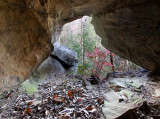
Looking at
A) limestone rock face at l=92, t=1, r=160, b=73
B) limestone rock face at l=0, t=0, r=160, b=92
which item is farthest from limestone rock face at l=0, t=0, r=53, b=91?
limestone rock face at l=92, t=1, r=160, b=73

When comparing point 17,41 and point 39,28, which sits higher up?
point 39,28

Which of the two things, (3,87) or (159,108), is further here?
(159,108)

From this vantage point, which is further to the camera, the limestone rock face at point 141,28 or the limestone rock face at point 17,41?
the limestone rock face at point 17,41

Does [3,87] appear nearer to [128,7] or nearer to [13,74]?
[13,74]

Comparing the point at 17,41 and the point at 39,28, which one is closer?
the point at 17,41

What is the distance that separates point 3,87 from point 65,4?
9.45 feet

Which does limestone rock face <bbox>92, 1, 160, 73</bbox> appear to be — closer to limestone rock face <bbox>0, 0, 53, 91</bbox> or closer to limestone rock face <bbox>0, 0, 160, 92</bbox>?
limestone rock face <bbox>0, 0, 160, 92</bbox>

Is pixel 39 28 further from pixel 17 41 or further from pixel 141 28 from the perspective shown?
pixel 141 28

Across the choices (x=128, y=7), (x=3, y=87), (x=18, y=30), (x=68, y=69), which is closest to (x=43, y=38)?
(x=18, y=30)

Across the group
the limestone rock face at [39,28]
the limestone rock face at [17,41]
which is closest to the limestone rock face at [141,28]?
the limestone rock face at [39,28]

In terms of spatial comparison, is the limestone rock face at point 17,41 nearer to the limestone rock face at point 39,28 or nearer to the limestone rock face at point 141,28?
the limestone rock face at point 39,28

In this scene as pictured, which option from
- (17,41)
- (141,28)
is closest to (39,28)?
(17,41)

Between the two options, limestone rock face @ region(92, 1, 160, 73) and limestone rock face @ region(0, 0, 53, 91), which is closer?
limestone rock face @ region(92, 1, 160, 73)

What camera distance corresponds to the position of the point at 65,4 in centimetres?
339
